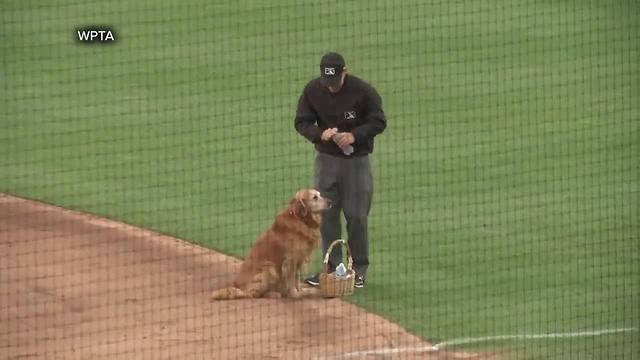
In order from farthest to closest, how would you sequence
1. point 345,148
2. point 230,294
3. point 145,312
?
point 345,148, point 230,294, point 145,312

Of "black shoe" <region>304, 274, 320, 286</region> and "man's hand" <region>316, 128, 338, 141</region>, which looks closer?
"man's hand" <region>316, 128, 338, 141</region>

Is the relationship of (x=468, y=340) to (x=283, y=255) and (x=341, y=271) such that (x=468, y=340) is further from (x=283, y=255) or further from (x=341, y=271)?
(x=283, y=255)

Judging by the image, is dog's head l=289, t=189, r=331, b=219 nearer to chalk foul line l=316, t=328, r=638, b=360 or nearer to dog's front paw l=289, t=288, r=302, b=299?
dog's front paw l=289, t=288, r=302, b=299

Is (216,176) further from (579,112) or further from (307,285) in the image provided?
(579,112)

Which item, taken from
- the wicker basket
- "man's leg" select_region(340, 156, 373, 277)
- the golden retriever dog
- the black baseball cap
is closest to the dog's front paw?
the golden retriever dog

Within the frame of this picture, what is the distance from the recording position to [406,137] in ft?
Answer: 57.7

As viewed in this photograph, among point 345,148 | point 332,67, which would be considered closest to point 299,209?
point 345,148

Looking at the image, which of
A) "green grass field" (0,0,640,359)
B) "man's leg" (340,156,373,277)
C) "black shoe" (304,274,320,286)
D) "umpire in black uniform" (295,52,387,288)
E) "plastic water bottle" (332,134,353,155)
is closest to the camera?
"plastic water bottle" (332,134,353,155)

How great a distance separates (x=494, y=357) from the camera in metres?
12.0

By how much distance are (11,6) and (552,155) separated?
828cm

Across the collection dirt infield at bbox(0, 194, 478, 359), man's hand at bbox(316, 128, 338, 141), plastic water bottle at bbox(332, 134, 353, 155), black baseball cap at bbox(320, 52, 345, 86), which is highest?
black baseball cap at bbox(320, 52, 345, 86)

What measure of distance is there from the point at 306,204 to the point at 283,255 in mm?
437

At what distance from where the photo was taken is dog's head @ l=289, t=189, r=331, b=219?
12.9 metres

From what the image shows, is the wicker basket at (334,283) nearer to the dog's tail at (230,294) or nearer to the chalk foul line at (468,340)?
the dog's tail at (230,294)
